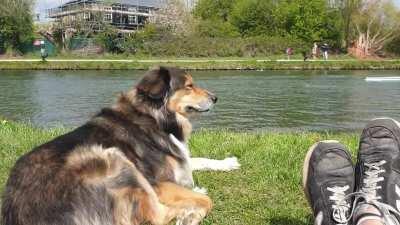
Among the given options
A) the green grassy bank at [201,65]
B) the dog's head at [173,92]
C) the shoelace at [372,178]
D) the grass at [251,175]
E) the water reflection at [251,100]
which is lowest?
the green grassy bank at [201,65]

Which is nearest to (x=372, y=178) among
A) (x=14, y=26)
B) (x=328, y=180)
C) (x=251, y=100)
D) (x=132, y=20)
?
(x=328, y=180)

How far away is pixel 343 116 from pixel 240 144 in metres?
11.9

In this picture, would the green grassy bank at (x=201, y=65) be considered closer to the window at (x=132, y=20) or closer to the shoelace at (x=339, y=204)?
the shoelace at (x=339, y=204)

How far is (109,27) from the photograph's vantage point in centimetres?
6297

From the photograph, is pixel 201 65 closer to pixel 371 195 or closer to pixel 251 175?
pixel 251 175

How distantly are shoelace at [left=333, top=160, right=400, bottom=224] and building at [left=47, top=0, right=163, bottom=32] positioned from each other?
61377mm

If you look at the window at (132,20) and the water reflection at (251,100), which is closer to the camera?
the water reflection at (251,100)

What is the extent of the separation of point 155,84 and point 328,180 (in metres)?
2.10

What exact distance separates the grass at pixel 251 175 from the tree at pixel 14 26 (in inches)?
2166

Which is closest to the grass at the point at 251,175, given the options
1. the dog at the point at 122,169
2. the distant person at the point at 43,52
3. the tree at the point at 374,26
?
the dog at the point at 122,169

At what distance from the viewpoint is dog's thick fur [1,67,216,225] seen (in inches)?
148

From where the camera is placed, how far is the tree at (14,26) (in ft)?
196

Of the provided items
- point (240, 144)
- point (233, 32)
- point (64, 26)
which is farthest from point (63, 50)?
point (240, 144)

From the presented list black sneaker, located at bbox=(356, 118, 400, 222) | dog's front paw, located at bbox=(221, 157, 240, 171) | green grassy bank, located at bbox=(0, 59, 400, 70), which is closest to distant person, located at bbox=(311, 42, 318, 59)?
green grassy bank, located at bbox=(0, 59, 400, 70)
